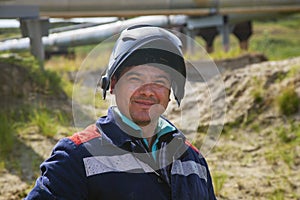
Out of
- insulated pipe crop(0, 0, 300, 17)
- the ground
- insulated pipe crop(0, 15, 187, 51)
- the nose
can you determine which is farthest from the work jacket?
insulated pipe crop(0, 15, 187, 51)

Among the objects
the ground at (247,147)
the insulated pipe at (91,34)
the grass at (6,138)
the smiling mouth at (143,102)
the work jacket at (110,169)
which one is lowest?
the insulated pipe at (91,34)

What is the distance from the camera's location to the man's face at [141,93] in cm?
142

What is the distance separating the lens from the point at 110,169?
140 cm

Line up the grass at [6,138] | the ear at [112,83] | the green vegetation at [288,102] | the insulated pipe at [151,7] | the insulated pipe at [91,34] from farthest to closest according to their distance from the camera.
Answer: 1. the insulated pipe at [91,34]
2. the insulated pipe at [151,7]
3. the green vegetation at [288,102]
4. the grass at [6,138]
5. the ear at [112,83]

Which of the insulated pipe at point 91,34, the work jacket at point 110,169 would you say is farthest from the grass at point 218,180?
the insulated pipe at point 91,34

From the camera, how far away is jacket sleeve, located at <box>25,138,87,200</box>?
53.1 inches

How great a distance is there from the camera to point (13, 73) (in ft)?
18.5

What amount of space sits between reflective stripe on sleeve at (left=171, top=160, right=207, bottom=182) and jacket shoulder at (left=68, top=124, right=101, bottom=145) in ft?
0.76

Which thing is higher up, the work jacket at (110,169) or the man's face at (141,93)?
the man's face at (141,93)

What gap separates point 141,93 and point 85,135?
188 millimetres

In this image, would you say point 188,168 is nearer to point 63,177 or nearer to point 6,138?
point 63,177

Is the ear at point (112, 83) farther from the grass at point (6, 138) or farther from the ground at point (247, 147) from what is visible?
the grass at point (6, 138)

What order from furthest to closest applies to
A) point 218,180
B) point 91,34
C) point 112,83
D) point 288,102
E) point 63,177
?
1. point 91,34
2. point 288,102
3. point 218,180
4. point 112,83
5. point 63,177

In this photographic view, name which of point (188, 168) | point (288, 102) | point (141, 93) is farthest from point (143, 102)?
point (288, 102)
